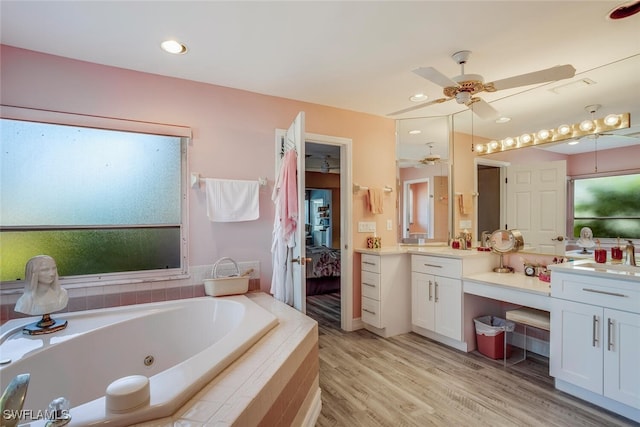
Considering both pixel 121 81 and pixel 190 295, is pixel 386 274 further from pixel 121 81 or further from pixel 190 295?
pixel 121 81

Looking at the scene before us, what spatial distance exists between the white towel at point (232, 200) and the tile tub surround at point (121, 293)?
49 cm

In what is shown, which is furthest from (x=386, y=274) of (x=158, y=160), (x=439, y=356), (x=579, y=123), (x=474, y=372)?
(x=158, y=160)

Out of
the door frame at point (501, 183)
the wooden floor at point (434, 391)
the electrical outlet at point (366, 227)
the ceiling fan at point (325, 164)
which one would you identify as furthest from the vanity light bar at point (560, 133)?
the ceiling fan at point (325, 164)

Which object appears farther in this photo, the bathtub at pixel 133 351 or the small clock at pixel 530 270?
the small clock at pixel 530 270

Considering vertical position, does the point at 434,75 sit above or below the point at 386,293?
above

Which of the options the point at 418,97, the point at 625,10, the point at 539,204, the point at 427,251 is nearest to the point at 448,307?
the point at 427,251

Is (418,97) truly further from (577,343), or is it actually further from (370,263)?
(577,343)

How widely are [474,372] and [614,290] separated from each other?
116cm

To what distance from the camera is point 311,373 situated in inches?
74.3

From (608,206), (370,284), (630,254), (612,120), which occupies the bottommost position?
(370,284)

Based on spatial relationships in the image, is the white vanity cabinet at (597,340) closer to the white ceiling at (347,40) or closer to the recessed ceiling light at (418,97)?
the white ceiling at (347,40)

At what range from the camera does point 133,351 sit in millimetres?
1979

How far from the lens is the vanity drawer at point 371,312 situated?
3.21m

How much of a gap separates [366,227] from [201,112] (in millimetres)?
2107
